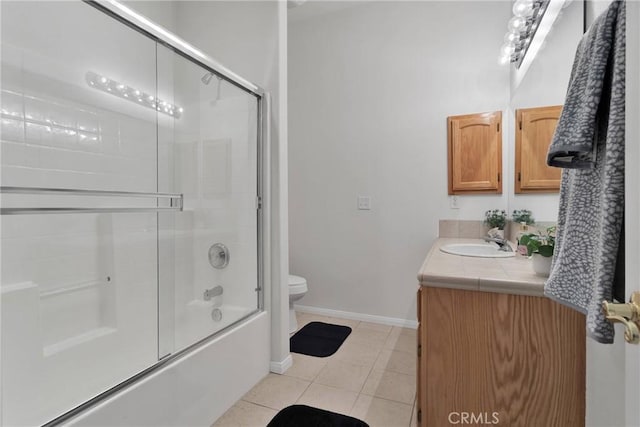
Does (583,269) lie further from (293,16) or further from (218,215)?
(293,16)

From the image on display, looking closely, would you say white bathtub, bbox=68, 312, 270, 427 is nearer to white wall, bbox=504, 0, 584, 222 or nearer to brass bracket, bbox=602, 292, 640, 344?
brass bracket, bbox=602, 292, 640, 344

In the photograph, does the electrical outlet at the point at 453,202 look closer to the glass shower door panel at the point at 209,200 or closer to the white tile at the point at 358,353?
the white tile at the point at 358,353

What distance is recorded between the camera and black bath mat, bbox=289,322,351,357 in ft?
7.69

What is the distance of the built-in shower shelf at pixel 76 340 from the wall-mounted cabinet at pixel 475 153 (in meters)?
2.51

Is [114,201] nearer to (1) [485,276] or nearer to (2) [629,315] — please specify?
(1) [485,276]

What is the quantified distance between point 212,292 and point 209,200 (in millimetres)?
588

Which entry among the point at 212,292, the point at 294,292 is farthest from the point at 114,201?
the point at 294,292

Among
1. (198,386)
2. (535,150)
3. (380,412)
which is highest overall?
(535,150)

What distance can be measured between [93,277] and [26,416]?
2.26ft

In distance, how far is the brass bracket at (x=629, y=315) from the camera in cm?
47

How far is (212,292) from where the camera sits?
2102 millimetres

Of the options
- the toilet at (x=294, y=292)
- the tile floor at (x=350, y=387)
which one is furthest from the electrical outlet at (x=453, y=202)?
the toilet at (x=294, y=292)

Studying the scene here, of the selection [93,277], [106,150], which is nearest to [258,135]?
[106,150]

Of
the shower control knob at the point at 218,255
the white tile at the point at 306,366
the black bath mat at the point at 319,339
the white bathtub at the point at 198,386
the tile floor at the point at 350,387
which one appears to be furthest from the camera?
the black bath mat at the point at 319,339
